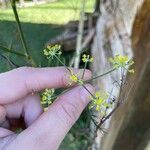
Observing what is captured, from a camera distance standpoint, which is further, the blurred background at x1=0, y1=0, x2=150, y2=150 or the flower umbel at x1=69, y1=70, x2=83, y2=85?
the blurred background at x1=0, y1=0, x2=150, y2=150

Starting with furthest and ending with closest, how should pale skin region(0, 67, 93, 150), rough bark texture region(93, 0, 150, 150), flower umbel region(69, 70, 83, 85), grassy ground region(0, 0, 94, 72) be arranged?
grassy ground region(0, 0, 94, 72)
rough bark texture region(93, 0, 150, 150)
pale skin region(0, 67, 93, 150)
flower umbel region(69, 70, 83, 85)

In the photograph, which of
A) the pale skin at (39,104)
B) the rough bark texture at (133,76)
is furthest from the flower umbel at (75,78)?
the rough bark texture at (133,76)

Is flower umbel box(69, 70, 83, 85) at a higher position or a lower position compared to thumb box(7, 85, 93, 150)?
higher

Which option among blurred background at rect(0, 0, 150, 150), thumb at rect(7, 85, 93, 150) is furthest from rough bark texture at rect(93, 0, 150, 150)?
thumb at rect(7, 85, 93, 150)

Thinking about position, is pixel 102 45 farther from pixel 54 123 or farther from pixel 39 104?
pixel 54 123

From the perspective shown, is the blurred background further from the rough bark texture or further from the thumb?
the thumb
